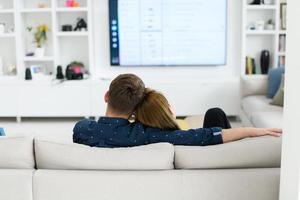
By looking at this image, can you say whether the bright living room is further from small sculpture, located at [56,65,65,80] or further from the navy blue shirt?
the navy blue shirt

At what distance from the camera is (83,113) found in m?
6.00

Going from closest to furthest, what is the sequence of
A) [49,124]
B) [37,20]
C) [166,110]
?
[166,110]
[49,124]
[37,20]

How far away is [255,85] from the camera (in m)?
5.45

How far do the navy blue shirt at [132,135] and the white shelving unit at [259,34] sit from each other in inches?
153

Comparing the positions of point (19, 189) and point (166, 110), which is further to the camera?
point (166, 110)

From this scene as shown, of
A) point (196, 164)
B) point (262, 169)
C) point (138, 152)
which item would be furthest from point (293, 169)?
point (138, 152)

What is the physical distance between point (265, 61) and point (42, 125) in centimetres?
301

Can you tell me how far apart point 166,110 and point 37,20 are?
4549 millimetres

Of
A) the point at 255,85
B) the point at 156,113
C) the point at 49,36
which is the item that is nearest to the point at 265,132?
the point at 156,113

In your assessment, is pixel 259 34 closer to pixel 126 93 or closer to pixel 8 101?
pixel 8 101

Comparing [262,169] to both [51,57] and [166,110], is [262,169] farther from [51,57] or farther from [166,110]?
[51,57]

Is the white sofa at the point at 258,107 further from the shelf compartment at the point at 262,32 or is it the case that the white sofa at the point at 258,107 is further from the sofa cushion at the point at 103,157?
the sofa cushion at the point at 103,157

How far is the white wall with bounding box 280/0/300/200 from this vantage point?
1.71 m

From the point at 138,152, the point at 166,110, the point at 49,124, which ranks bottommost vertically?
the point at 49,124
